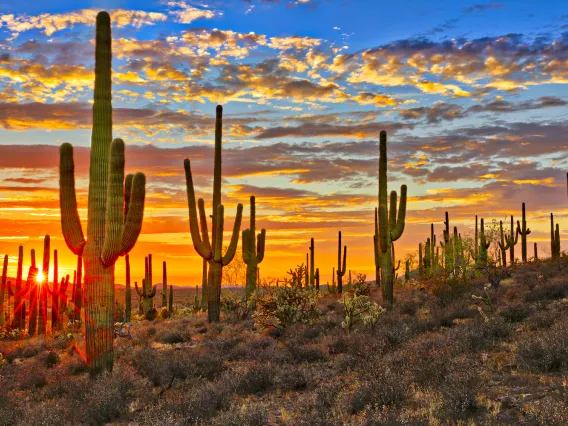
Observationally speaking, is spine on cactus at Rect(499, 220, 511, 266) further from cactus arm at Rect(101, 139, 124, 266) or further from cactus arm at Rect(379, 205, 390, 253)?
cactus arm at Rect(101, 139, 124, 266)

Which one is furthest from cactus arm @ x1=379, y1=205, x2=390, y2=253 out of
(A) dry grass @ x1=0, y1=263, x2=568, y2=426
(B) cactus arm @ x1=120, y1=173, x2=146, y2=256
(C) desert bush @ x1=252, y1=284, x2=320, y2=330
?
(B) cactus arm @ x1=120, y1=173, x2=146, y2=256

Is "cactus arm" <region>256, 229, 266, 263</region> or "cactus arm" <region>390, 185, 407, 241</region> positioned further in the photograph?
"cactus arm" <region>256, 229, 266, 263</region>

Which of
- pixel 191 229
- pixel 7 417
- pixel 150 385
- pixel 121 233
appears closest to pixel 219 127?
pixel 191 229

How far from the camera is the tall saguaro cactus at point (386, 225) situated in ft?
79.9

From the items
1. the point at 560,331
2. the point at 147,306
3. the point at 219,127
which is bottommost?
the point at 147,306

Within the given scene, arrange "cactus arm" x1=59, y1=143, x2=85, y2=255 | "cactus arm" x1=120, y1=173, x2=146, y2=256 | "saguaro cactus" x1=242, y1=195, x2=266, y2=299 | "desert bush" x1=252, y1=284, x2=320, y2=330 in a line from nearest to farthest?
"cactus arm" x1=120, y1=173, x2=146, y2=256 → "cactus arm" x1=59, y1=143, x2=85, y2=255 → "desert bush" x1=252, y1=284, x2=320, y2=330 → "saguaro cactus" x1=242, y1=195, x2=266, y2=299

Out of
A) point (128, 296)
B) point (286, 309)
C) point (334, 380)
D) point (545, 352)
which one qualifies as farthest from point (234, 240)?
point (545, 352)

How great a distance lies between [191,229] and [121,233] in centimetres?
1048

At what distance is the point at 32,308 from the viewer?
33.3 meters

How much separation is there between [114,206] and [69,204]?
2125mm

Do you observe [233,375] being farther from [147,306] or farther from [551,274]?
[147,306]

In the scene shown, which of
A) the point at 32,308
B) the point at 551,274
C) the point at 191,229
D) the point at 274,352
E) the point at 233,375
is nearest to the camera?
the point at 233,375

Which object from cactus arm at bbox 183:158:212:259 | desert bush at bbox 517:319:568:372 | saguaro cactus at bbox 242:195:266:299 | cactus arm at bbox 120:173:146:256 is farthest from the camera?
saguaro cactus at bbox 242:195:266:299

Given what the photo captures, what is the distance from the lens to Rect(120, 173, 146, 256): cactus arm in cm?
1417
